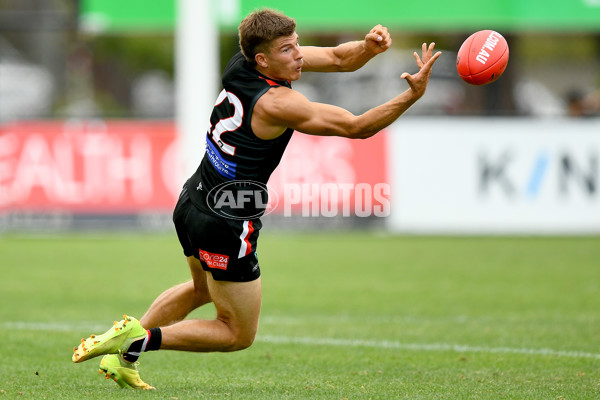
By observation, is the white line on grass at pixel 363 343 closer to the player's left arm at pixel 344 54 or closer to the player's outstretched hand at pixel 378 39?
the player's left arm at pixel 344 54

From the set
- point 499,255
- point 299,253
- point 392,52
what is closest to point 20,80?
point 392,52

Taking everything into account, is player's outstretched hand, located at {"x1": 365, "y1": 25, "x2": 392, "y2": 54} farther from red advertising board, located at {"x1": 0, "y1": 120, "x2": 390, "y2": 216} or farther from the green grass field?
red advertising board, located at {"x1": 0, "y1": 120, "x2": 390, "y2": 216}

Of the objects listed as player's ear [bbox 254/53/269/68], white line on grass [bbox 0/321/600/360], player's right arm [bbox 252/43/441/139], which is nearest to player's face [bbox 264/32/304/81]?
player's ear [bbox 254/53/269/68]

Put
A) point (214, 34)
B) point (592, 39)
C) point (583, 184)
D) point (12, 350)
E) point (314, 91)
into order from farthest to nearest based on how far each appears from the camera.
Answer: point (592, 39) → point (314, 91) → point (214, 34) → point (583, 184) → point (12, 350)

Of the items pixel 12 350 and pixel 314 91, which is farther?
pixel 314 91

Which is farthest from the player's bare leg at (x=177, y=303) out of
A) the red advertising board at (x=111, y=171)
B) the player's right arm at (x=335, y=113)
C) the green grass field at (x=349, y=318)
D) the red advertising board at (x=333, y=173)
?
the red advertising board at (x=111, y=171)

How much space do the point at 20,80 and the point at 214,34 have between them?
38.0 ft

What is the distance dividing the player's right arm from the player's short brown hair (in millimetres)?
321

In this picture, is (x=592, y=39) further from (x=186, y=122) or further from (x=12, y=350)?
(x=12, y=350)

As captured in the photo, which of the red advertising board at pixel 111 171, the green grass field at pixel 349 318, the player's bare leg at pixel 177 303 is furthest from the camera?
the red advertising board at pixel 111 171

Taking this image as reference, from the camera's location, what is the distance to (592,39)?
122ft

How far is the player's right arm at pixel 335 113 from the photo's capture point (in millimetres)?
5852

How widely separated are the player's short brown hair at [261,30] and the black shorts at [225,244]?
1.01m

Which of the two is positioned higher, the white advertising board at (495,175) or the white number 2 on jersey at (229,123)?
the white number 2 on jersey at (229,123)
